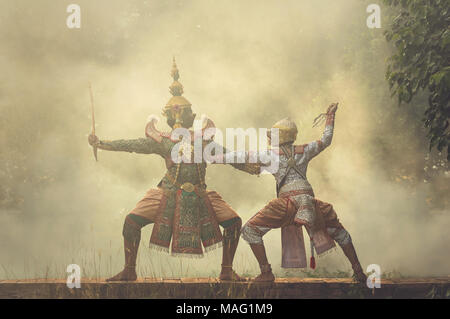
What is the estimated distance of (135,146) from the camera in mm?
8359

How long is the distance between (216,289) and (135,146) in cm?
197

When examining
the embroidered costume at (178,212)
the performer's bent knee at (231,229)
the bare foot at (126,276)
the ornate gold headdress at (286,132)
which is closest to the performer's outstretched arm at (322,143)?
the ornate gold headdress at (286,132)

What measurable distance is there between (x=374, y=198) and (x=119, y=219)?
12.6 feet

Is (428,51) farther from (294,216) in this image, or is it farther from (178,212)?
(178,212)

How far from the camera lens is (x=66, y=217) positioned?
997 cm

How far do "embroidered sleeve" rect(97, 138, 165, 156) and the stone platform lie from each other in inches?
61.4

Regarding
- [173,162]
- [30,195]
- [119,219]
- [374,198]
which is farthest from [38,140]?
[374,198]

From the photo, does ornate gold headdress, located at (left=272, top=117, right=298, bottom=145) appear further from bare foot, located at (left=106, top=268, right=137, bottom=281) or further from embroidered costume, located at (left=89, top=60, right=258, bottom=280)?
bare foot, located at (left=106, top=268, right=137, bottom=281)

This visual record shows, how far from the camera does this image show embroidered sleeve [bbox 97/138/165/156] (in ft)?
27.3

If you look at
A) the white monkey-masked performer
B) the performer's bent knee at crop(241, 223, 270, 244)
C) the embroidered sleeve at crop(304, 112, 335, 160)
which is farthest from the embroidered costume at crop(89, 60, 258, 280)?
the embroidered sleeve at crop(304, 112, 335, 160)

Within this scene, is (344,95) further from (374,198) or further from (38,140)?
(38,140)

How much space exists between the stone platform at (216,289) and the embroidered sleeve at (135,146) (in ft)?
5.11

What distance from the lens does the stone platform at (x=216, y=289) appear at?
797 centimetres

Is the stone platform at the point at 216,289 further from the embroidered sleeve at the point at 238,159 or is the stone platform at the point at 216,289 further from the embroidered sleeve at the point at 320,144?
the embroidered sleeve at the point at 320,144
